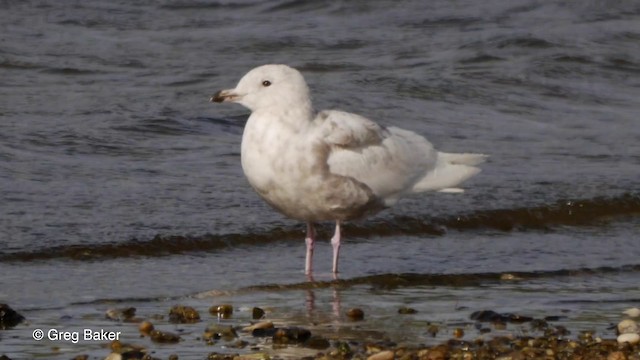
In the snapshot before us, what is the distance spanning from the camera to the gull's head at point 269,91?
Answer: 728 cm

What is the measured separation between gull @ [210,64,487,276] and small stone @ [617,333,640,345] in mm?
1864

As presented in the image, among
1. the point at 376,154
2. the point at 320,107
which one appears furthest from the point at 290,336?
the point at 320,107

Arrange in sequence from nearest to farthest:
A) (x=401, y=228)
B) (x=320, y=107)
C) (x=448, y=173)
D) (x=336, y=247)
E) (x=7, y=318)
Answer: (x=7, y=318), (x=336, y=247), (x=448, y=173), (x=401, y=228), (x=320, y=107)

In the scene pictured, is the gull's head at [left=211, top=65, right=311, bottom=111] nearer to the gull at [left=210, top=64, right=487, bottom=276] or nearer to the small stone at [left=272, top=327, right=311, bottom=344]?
the gull at [left=210, top=64, right=487, bottom=276]

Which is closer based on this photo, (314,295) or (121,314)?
(121,314)

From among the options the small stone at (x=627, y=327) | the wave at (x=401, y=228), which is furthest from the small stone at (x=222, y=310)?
the small stone at (x=627, y=327)

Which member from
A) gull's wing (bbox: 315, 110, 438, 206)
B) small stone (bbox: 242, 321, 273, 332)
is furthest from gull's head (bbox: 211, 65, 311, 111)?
small stone (bbox: 242, 321, 273, 332)

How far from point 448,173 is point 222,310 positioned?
1.97m

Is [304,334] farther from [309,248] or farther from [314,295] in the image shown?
[309,248]

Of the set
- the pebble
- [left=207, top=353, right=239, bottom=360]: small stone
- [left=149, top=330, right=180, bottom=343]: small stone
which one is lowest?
the pebble

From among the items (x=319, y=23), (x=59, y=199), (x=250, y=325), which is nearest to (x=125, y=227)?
(x=59, y=199)

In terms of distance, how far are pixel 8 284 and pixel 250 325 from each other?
1484 millimetres

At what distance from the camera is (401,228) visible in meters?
8.63

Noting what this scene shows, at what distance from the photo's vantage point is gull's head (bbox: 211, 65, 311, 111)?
7.28 meters
